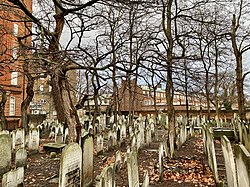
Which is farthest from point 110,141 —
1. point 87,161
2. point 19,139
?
point 87,161

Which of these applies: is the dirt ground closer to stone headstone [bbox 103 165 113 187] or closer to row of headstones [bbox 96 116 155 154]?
row of headstones [bbox 96 116 155 154]

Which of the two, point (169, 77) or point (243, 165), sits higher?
point (169, 77)

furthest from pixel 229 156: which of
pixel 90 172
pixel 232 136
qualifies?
pixel 232 136

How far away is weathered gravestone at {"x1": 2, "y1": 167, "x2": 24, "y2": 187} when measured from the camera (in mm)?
5101

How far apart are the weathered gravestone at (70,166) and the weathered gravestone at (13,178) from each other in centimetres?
158

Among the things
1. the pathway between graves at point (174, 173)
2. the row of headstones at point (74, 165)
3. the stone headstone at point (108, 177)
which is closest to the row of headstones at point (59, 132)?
the pathway between graves at point (174, 173)

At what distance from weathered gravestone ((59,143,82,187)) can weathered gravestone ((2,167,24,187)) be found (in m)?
1.58

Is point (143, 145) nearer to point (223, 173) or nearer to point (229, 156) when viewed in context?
point (223, 173)

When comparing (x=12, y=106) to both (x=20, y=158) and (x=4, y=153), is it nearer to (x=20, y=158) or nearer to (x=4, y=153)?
(x=4, y=153)

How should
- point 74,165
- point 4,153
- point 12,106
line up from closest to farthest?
point 74,165 → point 4,153 → point 12,106

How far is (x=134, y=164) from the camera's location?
4824mm

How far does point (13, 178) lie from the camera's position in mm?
5340

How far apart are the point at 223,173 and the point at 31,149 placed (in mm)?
7507

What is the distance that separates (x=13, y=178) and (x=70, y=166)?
1.72 metres
